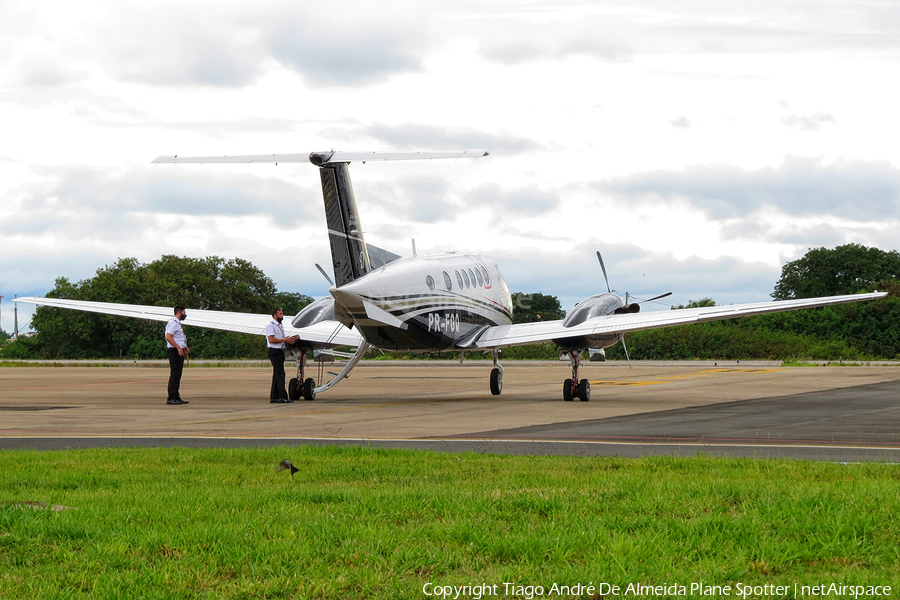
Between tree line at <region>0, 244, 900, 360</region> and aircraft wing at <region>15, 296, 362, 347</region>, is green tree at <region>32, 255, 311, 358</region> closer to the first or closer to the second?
tree line at <region>0, 244, 900, 360</region>

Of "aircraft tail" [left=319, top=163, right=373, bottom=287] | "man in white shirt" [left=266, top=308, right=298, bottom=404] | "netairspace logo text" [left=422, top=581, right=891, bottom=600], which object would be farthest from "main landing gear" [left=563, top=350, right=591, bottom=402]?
"netairspace logo text" [left=422, top=581, right=891, bottom=600]

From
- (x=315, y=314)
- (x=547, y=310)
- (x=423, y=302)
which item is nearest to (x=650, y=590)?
(x=423, y=302)

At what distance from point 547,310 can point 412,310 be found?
40.3m

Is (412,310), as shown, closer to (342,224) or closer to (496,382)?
(342,224)

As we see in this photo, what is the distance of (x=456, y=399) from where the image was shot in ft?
77.6

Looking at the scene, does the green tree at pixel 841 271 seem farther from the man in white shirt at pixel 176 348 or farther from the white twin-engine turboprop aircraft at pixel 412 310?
the man in white shirt at pixel 176 348

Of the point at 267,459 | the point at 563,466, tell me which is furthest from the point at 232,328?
the point at 563,466

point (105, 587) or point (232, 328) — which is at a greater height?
point (232, 328)

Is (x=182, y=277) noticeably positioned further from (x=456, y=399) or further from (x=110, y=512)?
(x=110, y=512)

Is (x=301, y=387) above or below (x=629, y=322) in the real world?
below

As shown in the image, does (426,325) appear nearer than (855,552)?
No

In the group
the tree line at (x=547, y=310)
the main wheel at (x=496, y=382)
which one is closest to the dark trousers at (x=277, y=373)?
the main wheel at (x=496, y=382)

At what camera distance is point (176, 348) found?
20750 millimetres

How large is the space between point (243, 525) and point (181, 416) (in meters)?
12.3
